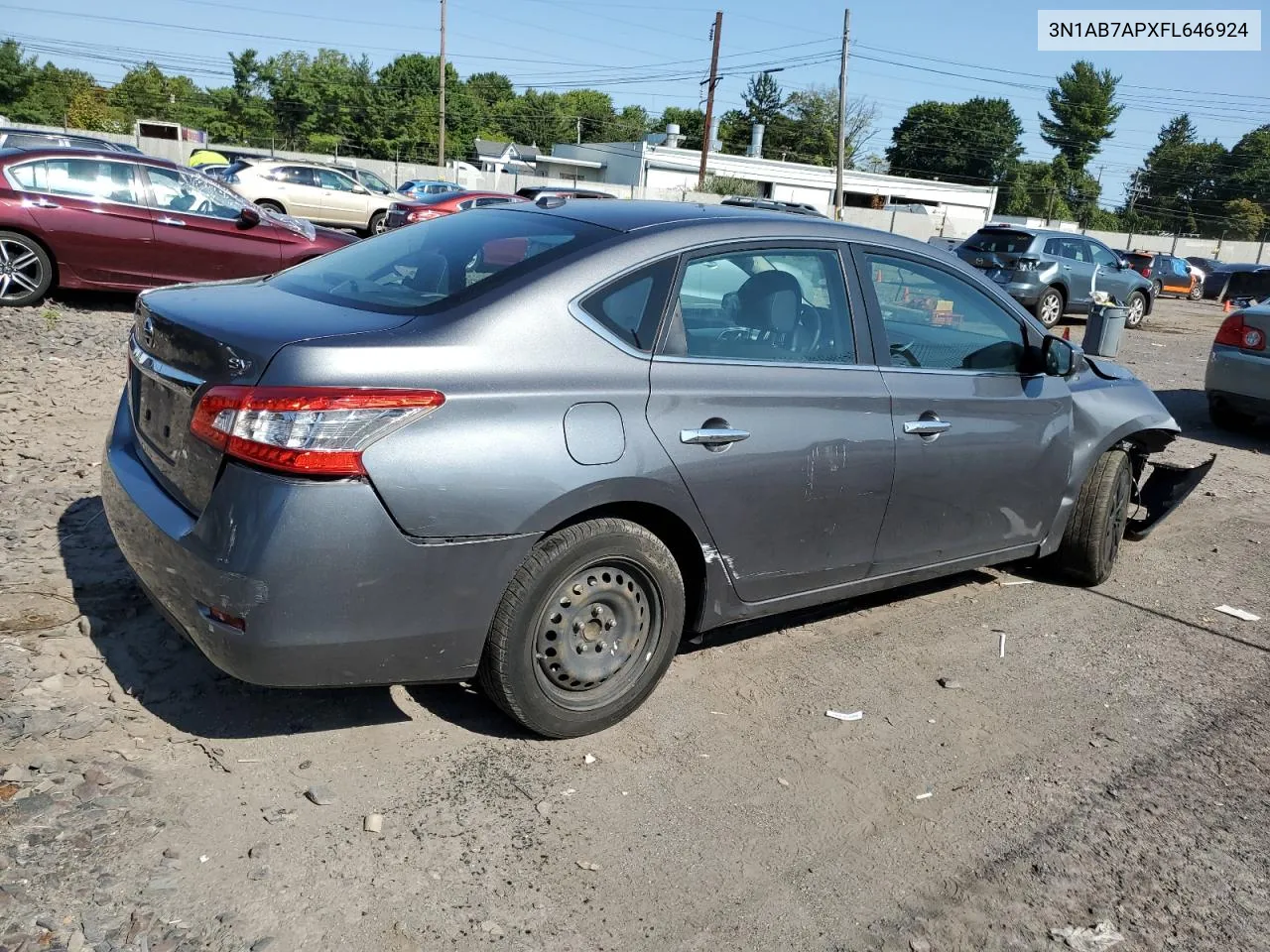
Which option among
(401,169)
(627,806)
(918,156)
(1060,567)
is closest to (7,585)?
(627,806)

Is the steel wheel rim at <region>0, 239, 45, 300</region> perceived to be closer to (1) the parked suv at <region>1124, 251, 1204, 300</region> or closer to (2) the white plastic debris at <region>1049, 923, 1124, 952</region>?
(2) the white plastic debris at <region>1049, 923, 1124, 952</region>

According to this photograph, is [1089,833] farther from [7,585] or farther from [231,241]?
[231,241]

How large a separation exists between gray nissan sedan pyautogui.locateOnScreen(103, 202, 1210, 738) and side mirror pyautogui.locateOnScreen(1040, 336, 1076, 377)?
1.1 inches

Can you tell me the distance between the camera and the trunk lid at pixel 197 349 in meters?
2.86

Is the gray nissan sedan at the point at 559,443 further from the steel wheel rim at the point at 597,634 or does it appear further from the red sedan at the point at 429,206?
the red sedan at the point at 429,206

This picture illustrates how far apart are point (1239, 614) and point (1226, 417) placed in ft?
18.8

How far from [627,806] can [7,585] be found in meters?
2.69

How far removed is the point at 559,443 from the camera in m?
3.00

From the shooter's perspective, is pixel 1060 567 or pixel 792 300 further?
pixel 1060 567

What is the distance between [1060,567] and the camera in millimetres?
5266


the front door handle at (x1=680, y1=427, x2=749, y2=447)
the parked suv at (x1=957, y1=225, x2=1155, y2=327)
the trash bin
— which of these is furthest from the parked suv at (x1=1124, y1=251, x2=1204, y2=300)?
the front door handle at (x1=680, y1=427, x2=749, y2=447)

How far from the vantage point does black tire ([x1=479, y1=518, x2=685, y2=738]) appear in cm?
308

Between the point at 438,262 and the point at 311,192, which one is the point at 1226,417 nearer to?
the point at 438,262

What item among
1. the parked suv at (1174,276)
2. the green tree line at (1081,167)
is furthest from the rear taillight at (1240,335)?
the green tree line at (1081,167)
